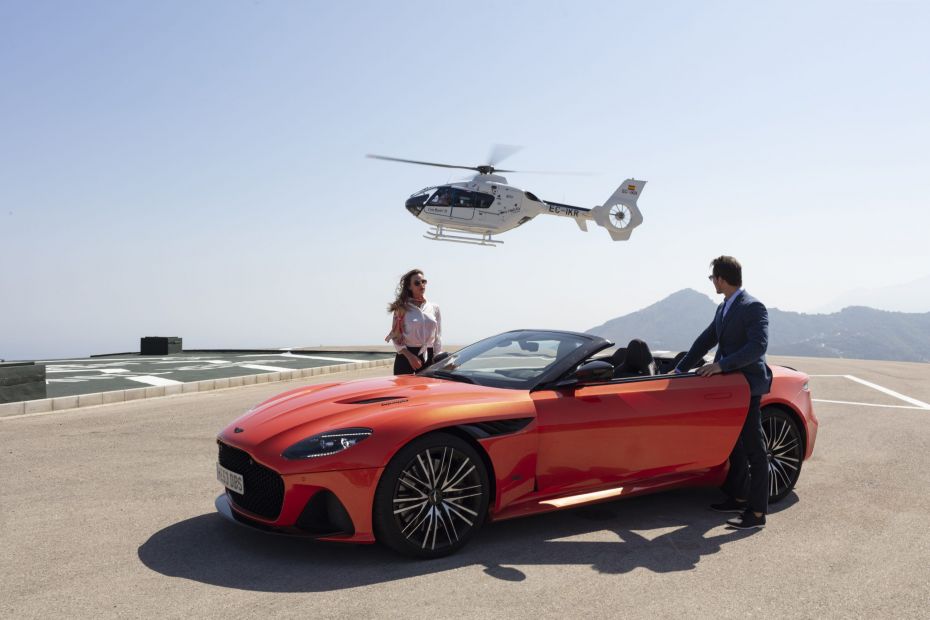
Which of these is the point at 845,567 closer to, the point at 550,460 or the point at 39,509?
the point at 550,460

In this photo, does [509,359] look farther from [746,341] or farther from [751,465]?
[751,465]

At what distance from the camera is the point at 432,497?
4035mm

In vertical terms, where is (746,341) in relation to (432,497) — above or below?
above

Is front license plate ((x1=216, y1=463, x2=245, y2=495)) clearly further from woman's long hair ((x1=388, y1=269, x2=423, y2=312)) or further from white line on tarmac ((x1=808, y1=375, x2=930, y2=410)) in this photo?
white line on tarmac ((x1=808, y1=375, x2=930, y2=410))

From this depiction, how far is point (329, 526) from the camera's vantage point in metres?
3.94

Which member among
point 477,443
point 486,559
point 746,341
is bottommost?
point 486,559

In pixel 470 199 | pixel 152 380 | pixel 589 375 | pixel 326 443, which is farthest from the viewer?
pixel 470 199

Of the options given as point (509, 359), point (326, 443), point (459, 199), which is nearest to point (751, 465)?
point (509, 359)

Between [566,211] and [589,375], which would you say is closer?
[589,375]

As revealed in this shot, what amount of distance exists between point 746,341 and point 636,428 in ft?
3.59

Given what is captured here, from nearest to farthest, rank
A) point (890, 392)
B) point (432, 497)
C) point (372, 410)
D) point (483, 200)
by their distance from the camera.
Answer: point (432, 497) → point (372, 410) → point (890, 392) → point (483, 200)

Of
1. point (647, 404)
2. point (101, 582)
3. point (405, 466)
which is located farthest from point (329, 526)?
point (647, 404)

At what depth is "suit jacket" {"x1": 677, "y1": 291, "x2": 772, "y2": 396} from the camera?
4.99 meters

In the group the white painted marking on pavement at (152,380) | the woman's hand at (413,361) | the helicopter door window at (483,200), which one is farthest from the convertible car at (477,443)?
the helicopter door window at (483,200)
